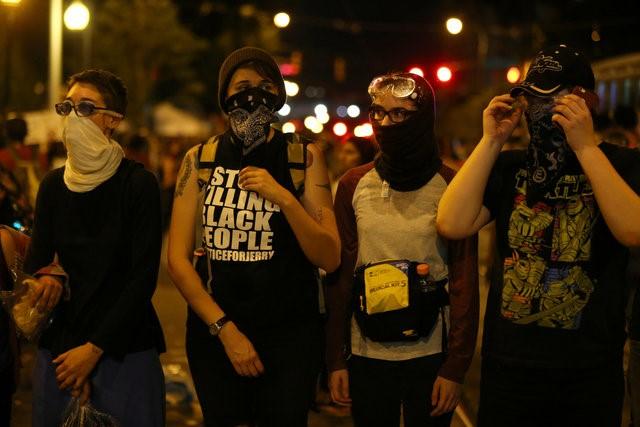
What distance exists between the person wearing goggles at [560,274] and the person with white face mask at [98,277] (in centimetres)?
137

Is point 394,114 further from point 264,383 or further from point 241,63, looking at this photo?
point 264,383

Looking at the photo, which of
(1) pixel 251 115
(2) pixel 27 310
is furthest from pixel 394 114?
(2) pixel 27 310

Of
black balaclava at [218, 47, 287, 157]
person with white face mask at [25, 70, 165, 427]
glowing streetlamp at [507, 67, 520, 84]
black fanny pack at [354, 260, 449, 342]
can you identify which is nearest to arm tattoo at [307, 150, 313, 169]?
black balaclava at [218, 47, 287, 157]

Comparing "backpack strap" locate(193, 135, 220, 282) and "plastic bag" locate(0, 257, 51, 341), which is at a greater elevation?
"backpack strap" locate(193, 135, 220, 282)

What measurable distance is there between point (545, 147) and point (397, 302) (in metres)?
0.88

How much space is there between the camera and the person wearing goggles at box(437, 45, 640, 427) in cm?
334

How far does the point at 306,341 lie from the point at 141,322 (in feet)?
2.22

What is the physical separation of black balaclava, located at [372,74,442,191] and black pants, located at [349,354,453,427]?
740 millimetres

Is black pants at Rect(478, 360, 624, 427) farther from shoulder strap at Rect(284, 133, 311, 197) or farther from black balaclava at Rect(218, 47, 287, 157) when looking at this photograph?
black balaclava at Rect(218, 47, 287, 157)

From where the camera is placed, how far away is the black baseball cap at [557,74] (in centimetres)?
340

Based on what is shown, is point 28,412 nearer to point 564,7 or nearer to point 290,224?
point 290,224

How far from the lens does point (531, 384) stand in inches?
134

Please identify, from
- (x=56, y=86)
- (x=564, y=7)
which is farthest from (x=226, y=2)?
(x=56, y=86)

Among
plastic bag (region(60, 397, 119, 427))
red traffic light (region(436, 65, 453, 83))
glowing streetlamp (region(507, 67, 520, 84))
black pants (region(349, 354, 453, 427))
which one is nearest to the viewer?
plastic bag (region(60, 397, 119, 427))
